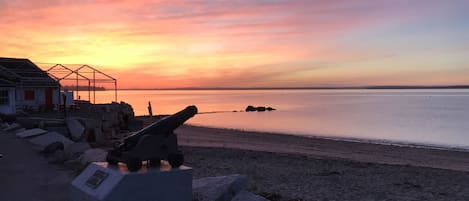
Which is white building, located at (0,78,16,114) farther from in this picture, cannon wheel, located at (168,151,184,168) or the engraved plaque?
cannon wheel, located at (168,151,184,168)

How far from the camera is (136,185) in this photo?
6816mm

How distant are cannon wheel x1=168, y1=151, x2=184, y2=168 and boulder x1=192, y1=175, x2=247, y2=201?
1048mm

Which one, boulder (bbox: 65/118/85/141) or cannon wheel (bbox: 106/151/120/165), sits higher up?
cannon wheel (bbox: 106/151/120/165)

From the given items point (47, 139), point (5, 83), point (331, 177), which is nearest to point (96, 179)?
point (331, 177)

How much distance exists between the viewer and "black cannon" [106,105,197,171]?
706 centimetres

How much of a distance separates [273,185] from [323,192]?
1.46m

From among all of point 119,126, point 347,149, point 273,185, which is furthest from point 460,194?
point 119,126

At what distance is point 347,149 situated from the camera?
30.0 metres

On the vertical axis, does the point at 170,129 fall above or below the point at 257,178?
above

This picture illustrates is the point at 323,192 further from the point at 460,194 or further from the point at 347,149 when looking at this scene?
the point at 347,149

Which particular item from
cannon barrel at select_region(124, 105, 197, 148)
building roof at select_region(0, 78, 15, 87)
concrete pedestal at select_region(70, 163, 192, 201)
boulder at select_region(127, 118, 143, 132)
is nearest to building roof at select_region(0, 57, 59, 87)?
building roof at select_region(0, 78, 15, 87)

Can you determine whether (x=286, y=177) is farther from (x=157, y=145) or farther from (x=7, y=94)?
(x=7, y=94)

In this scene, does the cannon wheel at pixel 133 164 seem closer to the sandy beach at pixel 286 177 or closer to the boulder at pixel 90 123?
the sandy beach at pixel 286 177

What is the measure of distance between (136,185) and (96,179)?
79 centimetres
